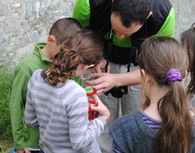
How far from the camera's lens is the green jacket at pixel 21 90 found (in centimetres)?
159

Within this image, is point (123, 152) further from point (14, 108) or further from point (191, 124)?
point (14, 108)

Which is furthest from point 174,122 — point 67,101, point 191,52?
point 191,52

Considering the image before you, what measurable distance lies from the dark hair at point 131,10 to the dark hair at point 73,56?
0.92ft

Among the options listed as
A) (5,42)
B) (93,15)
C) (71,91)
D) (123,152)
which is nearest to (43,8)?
(5,42)

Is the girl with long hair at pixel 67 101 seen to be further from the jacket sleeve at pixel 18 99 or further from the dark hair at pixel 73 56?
the jacket sleeve at pixel 18 99

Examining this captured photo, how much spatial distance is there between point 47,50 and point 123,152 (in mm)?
934

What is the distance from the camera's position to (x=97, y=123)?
1.40 m

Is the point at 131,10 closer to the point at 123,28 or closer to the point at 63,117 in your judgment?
the point at 123,28

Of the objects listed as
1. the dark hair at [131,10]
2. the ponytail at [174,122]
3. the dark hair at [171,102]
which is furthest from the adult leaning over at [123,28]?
the ponytail at [174,122]

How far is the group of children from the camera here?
1.18 m

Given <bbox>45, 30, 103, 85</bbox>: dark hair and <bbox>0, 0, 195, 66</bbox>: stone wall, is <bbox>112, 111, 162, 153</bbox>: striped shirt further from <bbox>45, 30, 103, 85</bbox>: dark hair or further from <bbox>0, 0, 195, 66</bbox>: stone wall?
<bbox>0, 0, 195, 66</bbox>: stone wall

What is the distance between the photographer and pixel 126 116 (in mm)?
1304

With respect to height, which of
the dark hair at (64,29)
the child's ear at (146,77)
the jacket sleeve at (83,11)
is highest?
the jacket sleeve at (83,11)

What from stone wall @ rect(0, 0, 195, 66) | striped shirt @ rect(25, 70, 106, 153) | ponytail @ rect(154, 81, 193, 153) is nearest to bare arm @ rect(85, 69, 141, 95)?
striped shirt @ rect(25, 70, 106, 153)
